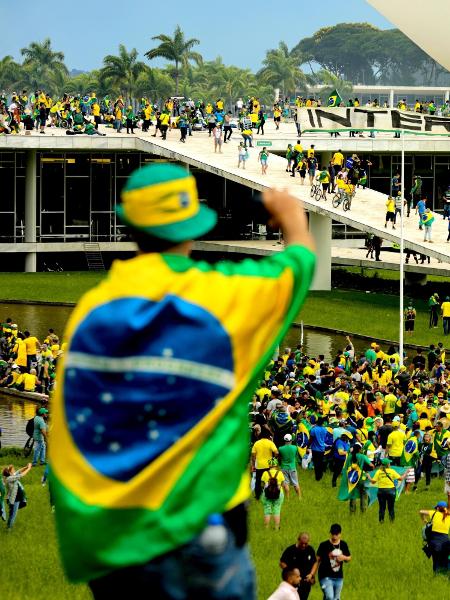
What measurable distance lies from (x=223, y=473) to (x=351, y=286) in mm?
43213

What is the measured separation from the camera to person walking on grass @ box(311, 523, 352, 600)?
1202cm

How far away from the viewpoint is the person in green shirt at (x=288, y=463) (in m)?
17.5

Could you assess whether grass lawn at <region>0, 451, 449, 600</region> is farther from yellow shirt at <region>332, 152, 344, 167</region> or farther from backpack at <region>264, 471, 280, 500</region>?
yellow shirt at <region>332, 152, 344, 167</region>

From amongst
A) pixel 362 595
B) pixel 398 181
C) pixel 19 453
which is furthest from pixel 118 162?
pixel 362 595

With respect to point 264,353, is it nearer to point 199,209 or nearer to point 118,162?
point 199,209

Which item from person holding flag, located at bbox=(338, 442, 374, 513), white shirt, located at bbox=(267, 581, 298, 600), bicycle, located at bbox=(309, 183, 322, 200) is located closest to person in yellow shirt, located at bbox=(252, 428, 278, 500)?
person holding flag, located at bbox=(338, 442, 374, 513)

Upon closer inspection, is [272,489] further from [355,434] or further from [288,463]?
[355,434]

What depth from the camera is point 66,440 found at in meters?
3.13

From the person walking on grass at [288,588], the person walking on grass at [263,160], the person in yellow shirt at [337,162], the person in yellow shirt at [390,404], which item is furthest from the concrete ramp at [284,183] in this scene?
the person walking on grass at [288,588]

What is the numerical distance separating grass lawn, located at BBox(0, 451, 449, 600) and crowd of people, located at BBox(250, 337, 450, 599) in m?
0.25

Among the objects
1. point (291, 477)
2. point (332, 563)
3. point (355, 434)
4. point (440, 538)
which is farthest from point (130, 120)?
point (332, 563)

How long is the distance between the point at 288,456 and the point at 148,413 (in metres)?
14.5

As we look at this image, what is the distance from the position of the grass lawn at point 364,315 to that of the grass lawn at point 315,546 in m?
17.4

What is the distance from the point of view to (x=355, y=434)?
1888cm
